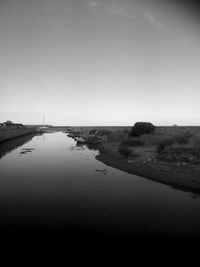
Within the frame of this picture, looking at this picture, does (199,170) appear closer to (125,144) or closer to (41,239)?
(41,239)

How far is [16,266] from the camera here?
655 centimetres

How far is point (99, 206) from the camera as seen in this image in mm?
11438

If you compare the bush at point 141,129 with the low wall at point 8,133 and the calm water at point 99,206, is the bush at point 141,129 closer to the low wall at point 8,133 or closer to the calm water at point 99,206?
the low wall at point 8,133

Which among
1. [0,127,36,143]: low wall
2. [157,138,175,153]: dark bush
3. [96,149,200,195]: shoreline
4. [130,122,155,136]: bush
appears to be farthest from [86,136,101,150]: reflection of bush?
[0,127,36,143]: low wall

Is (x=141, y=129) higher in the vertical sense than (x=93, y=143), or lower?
higher

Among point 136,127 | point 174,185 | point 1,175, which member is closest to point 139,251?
point 174,185

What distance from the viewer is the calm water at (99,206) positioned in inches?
356

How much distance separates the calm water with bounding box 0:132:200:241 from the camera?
29.7 feet

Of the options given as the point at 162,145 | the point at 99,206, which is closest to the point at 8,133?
the point at 162,145

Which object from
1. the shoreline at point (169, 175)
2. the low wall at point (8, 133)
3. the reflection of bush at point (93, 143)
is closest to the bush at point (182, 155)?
the shoreline at point (169, 175)

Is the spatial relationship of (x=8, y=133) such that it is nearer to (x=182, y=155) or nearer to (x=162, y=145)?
(x=162, y=145)

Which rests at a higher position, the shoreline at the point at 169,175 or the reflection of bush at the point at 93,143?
the shoreline at the point at 169,175

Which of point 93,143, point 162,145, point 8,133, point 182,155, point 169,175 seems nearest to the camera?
point 169,175

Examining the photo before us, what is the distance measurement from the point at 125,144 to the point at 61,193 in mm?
26713
